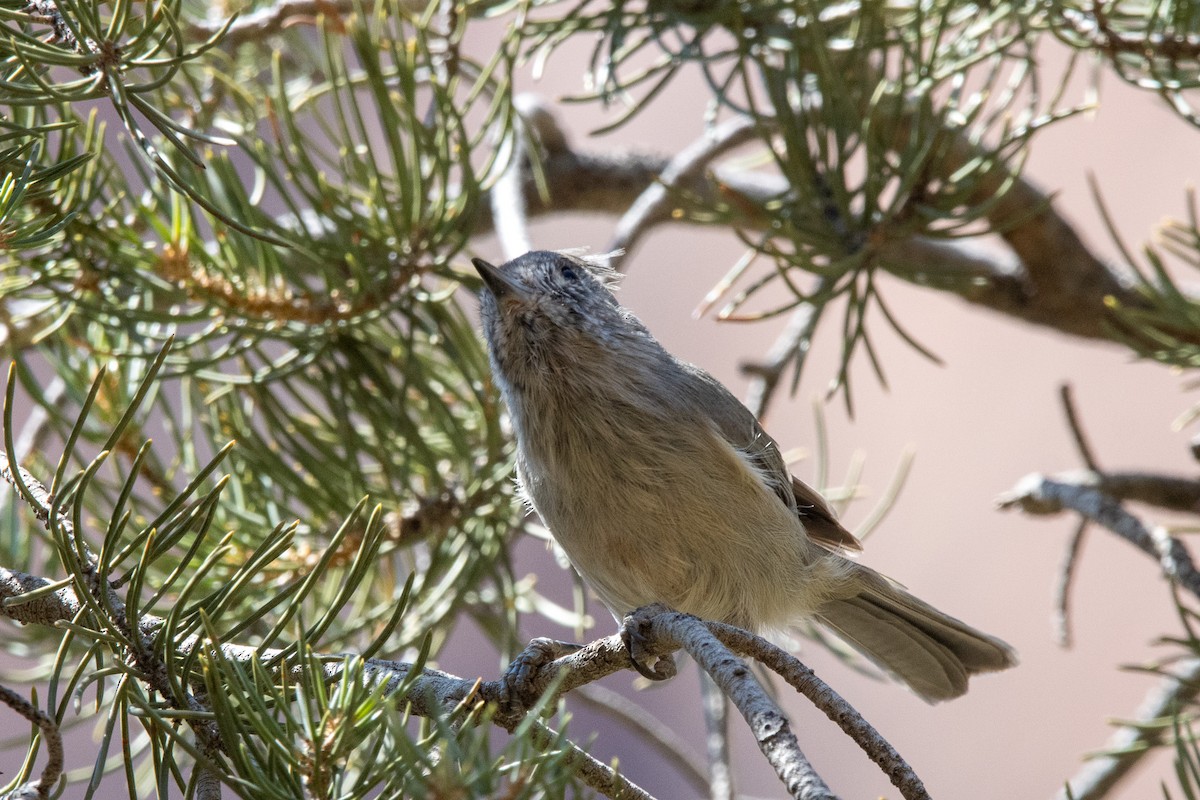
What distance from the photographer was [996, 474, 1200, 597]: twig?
1784mm

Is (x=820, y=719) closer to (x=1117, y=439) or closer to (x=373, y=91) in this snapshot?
A: (x=1117, y=439)

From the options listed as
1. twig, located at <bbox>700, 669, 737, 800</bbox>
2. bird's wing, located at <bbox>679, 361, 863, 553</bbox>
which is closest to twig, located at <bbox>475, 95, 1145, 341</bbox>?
bird's wing, located at <bbox>679, 361, 863, 553</bbox>

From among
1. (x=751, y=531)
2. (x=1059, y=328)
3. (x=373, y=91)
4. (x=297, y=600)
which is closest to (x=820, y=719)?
(x=1059, y=328)

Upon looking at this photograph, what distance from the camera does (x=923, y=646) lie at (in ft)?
8.23

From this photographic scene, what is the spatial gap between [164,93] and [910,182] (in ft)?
4.41

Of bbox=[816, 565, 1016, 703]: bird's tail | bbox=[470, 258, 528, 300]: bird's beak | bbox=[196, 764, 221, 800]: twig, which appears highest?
bbox=[470, 258, 528, 300]: bird's beak

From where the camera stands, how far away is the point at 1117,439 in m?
4.68

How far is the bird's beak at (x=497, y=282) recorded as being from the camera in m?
2.05

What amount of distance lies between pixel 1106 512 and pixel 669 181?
122 cm

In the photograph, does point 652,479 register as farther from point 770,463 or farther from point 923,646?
point 923,646

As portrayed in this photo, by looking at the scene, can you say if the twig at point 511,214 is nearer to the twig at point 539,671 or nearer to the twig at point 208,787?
the twig at point 539,671

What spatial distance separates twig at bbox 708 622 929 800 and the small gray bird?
0.91m

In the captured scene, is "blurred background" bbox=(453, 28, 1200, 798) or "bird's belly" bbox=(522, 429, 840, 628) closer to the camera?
"bird's belly" bbox=(522, 429, 840, 628)

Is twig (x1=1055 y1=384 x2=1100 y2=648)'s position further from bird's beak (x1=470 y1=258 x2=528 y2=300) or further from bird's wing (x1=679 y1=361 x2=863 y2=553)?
bird's beak (x1=470 y1=258 x2=528 y2=300)
